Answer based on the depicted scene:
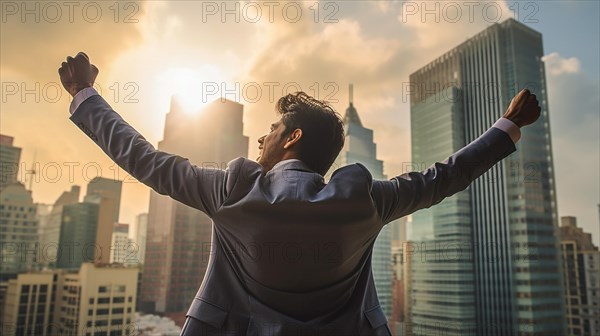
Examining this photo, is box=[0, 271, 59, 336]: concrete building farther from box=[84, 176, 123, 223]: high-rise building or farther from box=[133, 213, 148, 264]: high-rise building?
box=[84, 176, 123, 223]: high-rise building

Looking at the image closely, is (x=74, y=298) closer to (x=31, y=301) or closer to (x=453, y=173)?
(x=31, y=301)

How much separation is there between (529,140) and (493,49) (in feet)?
18.7

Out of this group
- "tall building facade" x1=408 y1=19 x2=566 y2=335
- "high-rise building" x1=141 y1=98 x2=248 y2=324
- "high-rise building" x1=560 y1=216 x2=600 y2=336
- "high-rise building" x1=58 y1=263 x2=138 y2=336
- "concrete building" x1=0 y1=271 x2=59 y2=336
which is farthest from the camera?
"tall building facade" x1=408 y1=19 x2=566 y2=335

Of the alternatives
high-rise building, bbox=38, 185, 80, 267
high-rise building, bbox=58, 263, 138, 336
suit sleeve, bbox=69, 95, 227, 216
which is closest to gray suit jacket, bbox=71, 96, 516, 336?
suit sleeve, bbox=69, 95, 227, 216

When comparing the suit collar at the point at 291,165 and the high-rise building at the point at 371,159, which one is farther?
the high-rise building at the point at 371,159

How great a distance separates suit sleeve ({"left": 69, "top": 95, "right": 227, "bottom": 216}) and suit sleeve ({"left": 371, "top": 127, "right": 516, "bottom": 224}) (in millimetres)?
195

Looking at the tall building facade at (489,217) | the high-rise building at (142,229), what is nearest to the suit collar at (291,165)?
the high-rise building at (142,229)

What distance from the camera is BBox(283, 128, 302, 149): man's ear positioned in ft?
1.86

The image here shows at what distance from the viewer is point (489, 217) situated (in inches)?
953

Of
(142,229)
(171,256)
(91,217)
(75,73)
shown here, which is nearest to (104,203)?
(91,217)

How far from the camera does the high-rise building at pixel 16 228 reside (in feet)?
53.1

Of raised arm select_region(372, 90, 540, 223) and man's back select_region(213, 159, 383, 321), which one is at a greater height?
raised arm select_region(372, 90, 540, 223)

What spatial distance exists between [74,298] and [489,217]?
20349 mm

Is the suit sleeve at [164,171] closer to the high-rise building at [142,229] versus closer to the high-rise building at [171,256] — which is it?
the high-rise building at [171,256]
